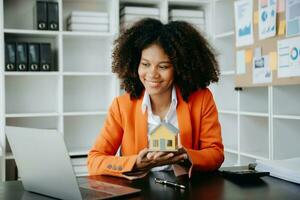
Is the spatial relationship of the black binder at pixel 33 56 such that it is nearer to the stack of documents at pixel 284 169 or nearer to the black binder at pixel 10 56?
the black binder at pixel 10 56

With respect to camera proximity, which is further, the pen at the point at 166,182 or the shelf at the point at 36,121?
Answer: the shelf at the point at 36,121

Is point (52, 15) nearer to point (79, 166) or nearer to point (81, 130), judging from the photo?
point (81, 130)

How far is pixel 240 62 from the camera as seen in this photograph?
3350mm

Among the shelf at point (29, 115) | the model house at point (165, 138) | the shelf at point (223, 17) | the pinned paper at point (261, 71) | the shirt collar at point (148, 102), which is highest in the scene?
the shelf at point (223, 17)

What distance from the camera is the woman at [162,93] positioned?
174 centimetres

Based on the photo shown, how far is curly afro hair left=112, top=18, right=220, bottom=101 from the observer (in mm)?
1772

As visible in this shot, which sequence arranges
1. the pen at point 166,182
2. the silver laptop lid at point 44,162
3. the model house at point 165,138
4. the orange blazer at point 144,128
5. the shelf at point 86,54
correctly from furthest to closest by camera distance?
the shelf at point 86,54, the orange blazer at point 144,128, the model house at point 165,138, the pen at point 166,182, the silver laptop lid at point 44,162

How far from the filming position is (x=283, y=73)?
2.84m

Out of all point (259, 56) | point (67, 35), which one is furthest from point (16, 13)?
point (259, 56)

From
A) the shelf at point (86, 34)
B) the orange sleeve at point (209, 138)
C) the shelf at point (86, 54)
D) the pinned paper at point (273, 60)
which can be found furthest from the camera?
the shelf at point (86, 54)

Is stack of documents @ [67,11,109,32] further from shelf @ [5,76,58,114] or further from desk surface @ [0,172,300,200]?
desk surface @ [0,172,300,200]

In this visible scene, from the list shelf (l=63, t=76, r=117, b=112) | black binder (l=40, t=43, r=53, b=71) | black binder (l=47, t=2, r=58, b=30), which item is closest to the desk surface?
black binder (l=40, t=43, r=53, b=71)

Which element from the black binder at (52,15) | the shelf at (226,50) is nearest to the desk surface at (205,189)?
the black binder at (52,15)

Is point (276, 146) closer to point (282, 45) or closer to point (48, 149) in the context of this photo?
point (282, 45)
